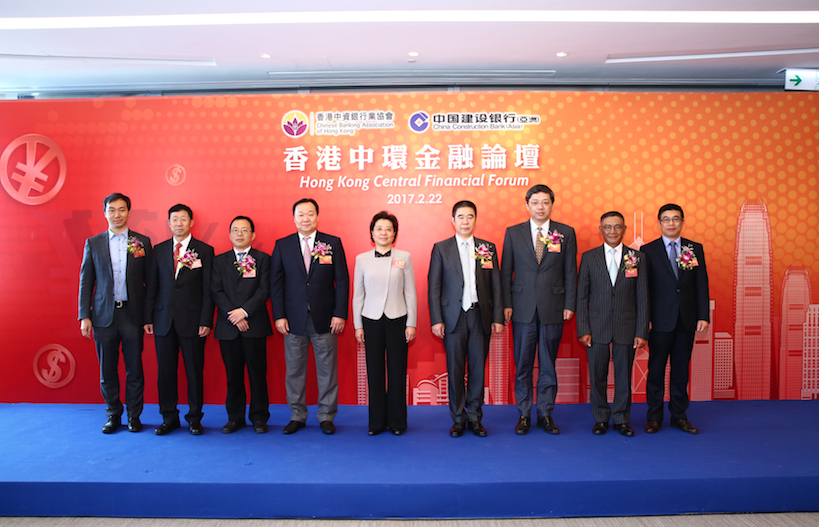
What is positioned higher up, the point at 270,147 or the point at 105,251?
the point at 270,147

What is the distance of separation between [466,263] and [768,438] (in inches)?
103

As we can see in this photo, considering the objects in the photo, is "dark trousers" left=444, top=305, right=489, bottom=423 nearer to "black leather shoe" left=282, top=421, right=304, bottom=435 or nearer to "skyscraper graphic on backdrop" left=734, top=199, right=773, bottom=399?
"black leather shoe" left=282, top=421, right=304, bottom=435

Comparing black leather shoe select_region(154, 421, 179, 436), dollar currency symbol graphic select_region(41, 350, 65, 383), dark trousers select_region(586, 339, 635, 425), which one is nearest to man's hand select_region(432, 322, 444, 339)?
dark trousers select_region(586, 339, 635, 425)

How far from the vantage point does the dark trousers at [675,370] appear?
352 cm

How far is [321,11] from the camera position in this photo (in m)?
3.54

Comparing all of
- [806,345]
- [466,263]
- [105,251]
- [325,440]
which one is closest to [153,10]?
[105,251]

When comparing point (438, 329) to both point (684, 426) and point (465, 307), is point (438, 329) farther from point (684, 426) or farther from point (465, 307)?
point (684, 426)

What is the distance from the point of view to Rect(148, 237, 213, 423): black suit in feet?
11.5

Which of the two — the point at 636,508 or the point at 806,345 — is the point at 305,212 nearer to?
the point at 636,508

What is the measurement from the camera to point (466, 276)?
11.3ft

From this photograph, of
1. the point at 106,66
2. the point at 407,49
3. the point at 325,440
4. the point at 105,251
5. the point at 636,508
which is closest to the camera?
the point at 636,508

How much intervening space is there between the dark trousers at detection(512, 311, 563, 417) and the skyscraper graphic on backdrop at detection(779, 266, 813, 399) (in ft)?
8.38

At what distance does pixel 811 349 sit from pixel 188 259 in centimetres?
576

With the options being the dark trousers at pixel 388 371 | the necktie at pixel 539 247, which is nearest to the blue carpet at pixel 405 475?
the dark trousers at pixel 388 371
